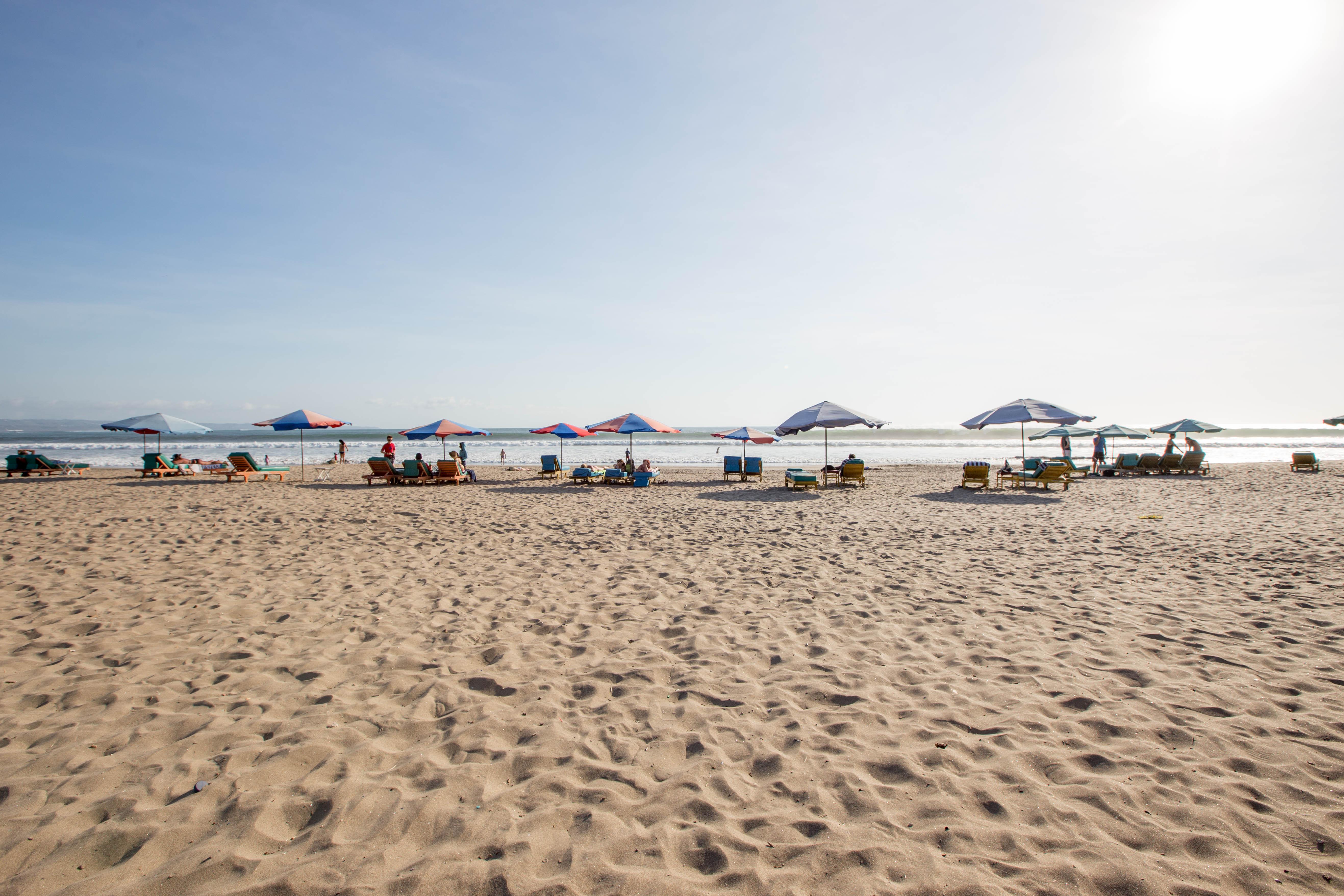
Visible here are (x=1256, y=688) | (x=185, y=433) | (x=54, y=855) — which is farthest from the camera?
(x=185, y=433)

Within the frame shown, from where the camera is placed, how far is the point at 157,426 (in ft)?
59.9

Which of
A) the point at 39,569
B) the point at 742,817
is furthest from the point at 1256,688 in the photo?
the point at 39,569

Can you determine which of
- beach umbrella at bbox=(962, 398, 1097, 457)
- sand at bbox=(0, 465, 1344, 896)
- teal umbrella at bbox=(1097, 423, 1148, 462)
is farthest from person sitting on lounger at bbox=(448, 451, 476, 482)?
teal umbrella at bbox=(1097, 423, 1148, 462)

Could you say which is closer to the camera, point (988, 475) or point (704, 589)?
point (704, 589)

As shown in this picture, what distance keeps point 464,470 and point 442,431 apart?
135 cm

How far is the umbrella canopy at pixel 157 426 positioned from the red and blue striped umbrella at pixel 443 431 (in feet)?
24.9

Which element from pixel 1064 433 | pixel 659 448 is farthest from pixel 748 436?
pixel 659 448

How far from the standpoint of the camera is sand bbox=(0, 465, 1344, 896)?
2.16 m

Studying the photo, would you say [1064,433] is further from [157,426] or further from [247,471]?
[157,426]

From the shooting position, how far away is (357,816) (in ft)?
7.88

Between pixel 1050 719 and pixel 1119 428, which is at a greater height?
pixel 1119 428

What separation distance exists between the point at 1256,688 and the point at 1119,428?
74.9 feet

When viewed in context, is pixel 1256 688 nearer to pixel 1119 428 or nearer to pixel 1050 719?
pixel 1050 719

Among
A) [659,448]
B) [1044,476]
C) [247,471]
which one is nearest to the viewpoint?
[1044,476]
